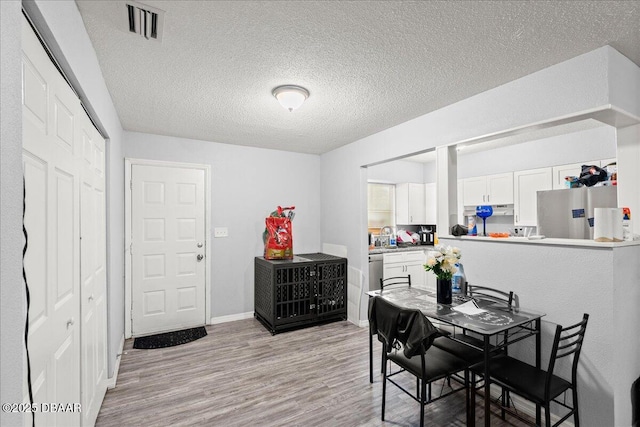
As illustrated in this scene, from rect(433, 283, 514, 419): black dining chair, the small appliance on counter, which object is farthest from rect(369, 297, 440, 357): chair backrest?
the small appliance on counter

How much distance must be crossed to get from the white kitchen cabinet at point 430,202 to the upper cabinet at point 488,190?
0.76 meters

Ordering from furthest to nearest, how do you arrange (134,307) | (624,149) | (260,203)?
(260,203) < (134,307) < (624,149)

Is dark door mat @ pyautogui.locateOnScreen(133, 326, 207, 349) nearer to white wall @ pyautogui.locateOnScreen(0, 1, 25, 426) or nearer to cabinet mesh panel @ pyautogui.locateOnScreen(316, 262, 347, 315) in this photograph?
cabinet mesh panel @ pyautogui.locateOnScreen(316, 262, 347, 315)

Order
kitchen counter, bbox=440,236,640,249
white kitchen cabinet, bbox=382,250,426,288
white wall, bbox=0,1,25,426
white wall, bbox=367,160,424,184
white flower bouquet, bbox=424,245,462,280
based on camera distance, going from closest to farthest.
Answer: white wall, bbox=0,1,25,426 < kitchen counter, bbox=440,236,640,249 < white flower bouquet, bbox=424,245,462,280 < white kitchen cabinet, bbox=382,250,426,288 < white wall, bbox=367,160,424,184

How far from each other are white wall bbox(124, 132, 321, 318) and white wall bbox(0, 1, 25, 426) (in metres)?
3.38

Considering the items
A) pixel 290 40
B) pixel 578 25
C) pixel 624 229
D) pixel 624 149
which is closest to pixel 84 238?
pixel 290 40

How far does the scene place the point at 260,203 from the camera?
458 centimetres

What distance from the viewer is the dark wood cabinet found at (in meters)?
3.89

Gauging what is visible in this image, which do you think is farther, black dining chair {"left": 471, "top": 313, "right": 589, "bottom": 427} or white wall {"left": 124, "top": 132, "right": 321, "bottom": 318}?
white wall {"left": 124, "top": 132, "right": 321, "bottom": 318}

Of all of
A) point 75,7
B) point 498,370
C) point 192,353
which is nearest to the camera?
point 75,7

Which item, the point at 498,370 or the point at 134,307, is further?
the point at 134,307

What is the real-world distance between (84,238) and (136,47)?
1.24m

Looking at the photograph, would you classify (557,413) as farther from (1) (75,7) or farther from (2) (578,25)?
(1) (75,7)

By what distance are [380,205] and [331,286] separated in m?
2.19
